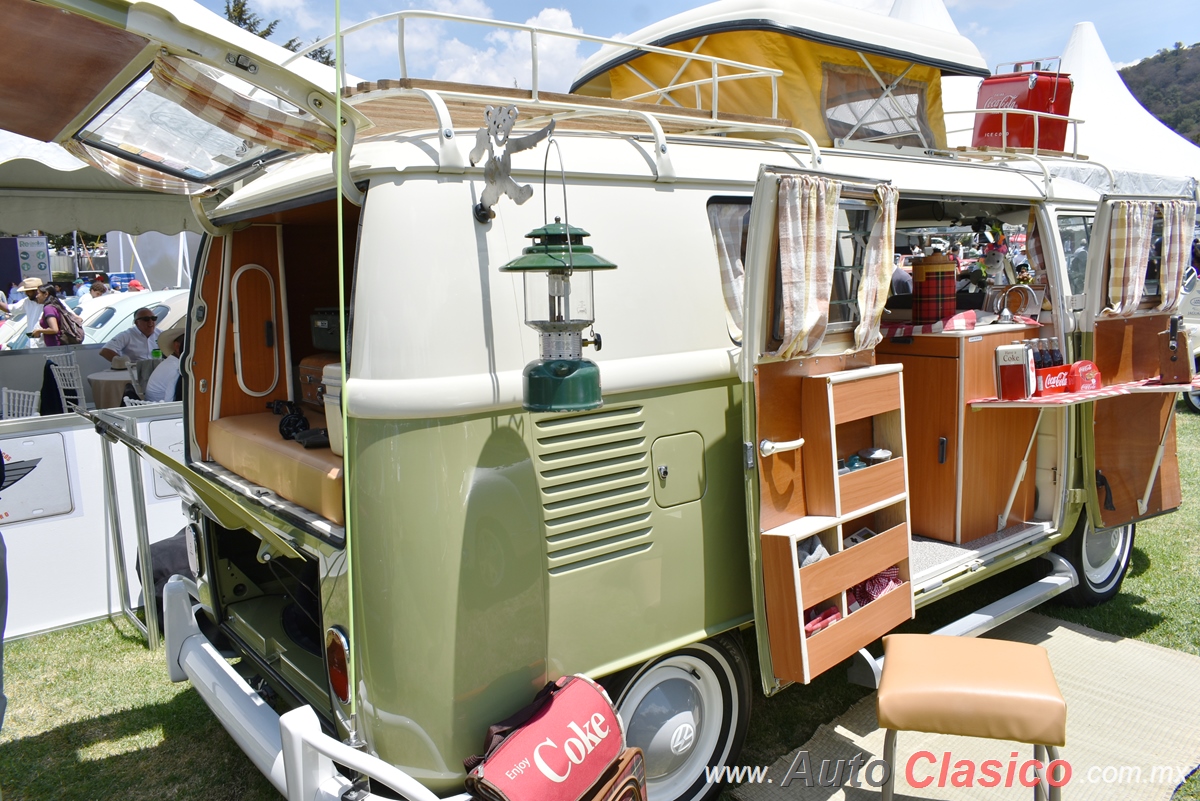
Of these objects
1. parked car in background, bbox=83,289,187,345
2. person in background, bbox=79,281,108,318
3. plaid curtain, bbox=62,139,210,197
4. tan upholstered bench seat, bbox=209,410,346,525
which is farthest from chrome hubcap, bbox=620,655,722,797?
person in background, bbox=79,281,108,318

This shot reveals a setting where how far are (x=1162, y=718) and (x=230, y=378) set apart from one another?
189 inches

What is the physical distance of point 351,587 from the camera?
7.67ft

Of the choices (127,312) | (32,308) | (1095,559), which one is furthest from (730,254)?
(32,308)

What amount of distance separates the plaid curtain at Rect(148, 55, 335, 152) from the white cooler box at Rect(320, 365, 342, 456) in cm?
76

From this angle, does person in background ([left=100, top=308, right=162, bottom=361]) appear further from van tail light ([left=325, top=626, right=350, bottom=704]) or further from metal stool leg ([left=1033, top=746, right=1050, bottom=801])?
metal stool leg ([left=1033, top=746, right=1050, bottom=801])

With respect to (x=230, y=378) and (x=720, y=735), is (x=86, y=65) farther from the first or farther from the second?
(x=720, y=735)

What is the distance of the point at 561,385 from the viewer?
7.48 ft

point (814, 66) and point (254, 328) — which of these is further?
point (814, 66)

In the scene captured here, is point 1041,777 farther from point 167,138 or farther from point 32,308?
point 32,308

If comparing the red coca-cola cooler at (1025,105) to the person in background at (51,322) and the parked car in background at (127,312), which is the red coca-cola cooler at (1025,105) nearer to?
the parked car in background at (127,312)

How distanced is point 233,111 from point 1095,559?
538 cm

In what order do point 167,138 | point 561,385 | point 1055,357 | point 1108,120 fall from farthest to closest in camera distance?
1. point 1108,120
2. point 1055,357
3. point 167,138
4. point 561,385

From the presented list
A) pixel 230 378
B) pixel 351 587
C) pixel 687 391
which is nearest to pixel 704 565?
pixel 687 391

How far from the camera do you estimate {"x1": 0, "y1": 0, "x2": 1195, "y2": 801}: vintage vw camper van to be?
236 cm
